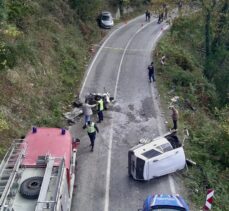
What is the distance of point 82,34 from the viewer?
116 feet

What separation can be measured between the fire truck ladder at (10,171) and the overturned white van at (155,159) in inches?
182

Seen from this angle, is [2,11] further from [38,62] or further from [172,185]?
[172,185]

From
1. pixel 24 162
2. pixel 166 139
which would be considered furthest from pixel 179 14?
pixel 24 162

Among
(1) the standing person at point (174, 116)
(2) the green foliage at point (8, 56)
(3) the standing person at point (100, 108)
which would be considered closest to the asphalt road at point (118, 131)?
(3) the standing person at point (100, 108)

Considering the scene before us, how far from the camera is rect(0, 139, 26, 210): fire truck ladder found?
34.2ft

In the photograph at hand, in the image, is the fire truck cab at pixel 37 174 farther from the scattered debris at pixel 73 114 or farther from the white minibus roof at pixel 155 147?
the scattered debris at pixel 73 114

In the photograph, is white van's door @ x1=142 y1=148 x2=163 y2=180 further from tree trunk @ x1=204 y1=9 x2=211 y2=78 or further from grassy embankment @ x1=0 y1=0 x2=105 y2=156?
tree trunk @ x1=204 y1=9 x2=211 y2=78

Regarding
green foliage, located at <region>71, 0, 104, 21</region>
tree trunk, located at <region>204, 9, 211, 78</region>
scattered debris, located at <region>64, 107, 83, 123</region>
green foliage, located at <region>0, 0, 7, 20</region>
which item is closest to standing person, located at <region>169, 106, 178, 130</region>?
scattered debris, located at <region>64, 107, 83, 123</region>

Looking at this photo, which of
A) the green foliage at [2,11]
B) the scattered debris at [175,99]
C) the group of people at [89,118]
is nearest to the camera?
the group of people at [89,118]

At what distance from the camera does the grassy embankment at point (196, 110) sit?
16375 millimetres

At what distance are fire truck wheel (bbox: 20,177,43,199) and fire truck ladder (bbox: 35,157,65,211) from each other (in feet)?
0.74

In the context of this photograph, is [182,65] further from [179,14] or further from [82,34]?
[82,34]

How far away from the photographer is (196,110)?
2427cm

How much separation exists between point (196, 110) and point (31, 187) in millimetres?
15237
